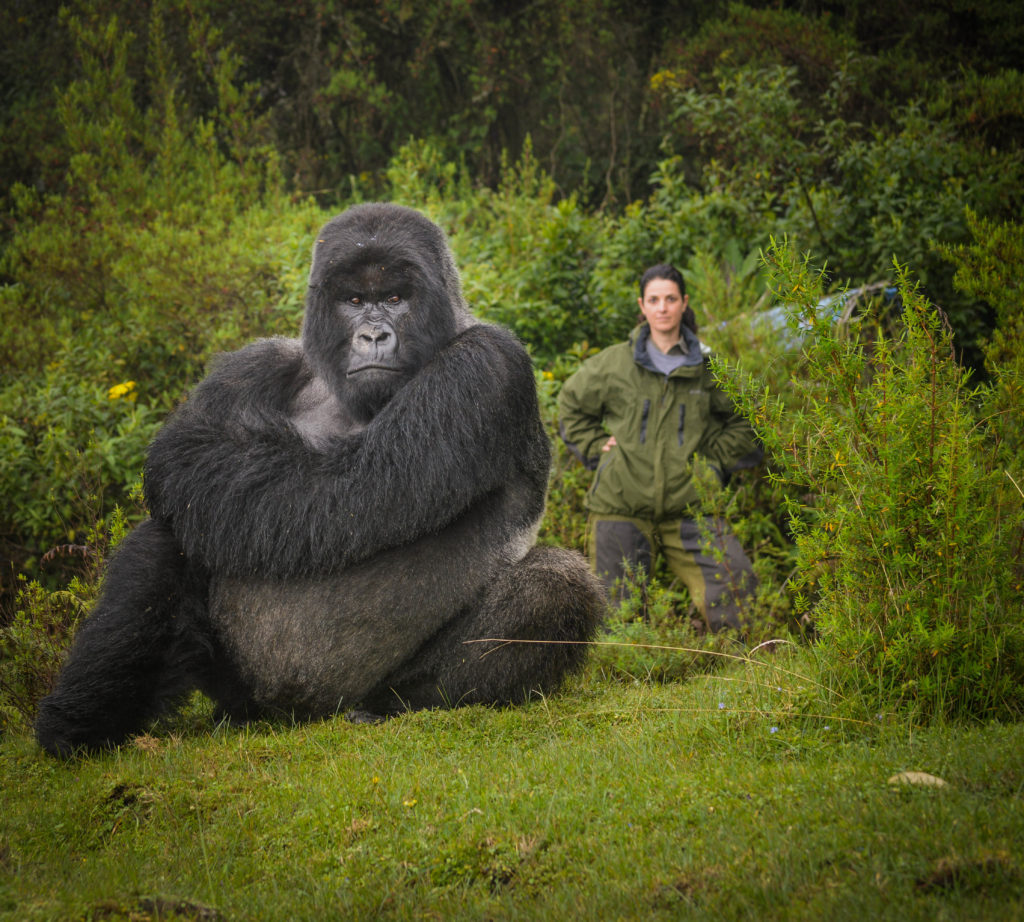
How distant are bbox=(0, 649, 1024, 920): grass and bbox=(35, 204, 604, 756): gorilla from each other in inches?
9.4

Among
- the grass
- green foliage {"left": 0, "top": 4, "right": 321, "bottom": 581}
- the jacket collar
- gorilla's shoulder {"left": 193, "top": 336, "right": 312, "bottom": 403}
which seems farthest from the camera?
green foliage {"left": 0, "top": 4, "right": 321, "bottom": 581}

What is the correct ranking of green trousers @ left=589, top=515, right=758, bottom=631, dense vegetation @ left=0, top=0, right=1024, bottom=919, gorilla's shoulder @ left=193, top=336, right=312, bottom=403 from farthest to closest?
green trousers @ left=589, top=515, right=758, bottom=631 → gorilla's shoulder @ left=193, top=336, right=312, bottom=403 → dense vegetation @ left=0, top=0, right=1024, bottom=919

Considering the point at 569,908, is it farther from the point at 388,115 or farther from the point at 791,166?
the point at 388,115

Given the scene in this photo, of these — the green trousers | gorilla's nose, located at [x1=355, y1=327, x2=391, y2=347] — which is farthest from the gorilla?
the green trousers

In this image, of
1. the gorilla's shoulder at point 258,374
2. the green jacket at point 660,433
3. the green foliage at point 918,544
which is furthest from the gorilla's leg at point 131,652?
the green jacket at point 660,433

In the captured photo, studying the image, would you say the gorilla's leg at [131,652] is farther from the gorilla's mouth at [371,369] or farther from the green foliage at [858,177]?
the green foliage at [858,177]

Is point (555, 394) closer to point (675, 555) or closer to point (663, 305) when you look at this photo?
point (663, 305)

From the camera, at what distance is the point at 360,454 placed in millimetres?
3607

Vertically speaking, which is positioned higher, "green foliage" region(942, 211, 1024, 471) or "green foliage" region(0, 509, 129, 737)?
"green foliage" region(942, 211, 1024, 471)

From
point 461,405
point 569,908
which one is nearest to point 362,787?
point 569,908

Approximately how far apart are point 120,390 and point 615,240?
422 centimetres

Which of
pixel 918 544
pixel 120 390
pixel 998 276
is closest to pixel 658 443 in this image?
pixel 998 276

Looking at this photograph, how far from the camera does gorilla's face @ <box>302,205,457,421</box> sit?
3748mm

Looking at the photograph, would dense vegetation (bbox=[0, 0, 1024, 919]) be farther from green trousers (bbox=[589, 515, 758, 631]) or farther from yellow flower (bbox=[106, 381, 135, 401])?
green trousers (bbox=[589, 515, 758, 631])
